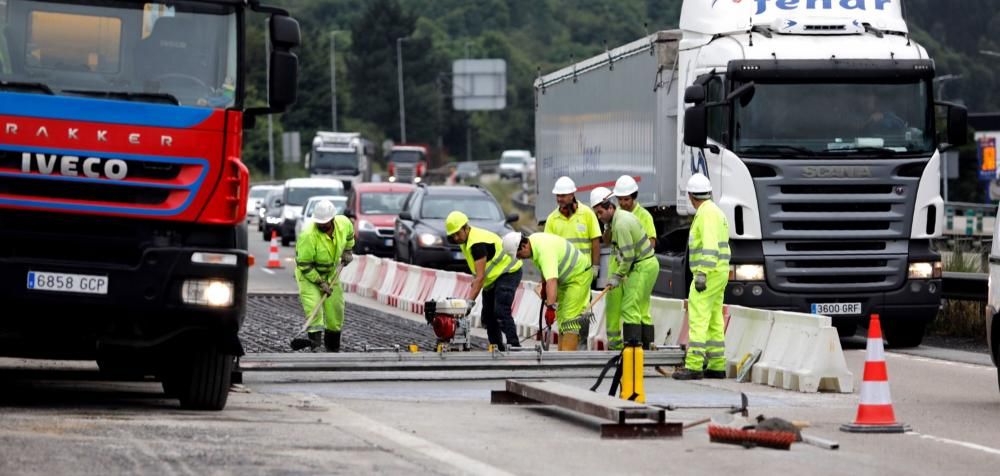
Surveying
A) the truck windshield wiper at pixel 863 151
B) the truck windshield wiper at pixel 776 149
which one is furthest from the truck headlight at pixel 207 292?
the truck windshield wiper at pixel 863 151

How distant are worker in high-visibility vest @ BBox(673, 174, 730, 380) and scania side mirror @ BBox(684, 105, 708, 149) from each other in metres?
3.01

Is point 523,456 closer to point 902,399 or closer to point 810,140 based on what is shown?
point 902,399

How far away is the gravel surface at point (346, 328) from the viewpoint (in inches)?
804

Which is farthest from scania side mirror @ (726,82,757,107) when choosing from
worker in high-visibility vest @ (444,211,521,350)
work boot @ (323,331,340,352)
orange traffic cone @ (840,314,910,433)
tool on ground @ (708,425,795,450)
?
tool on ground @ (708,425,795,450)

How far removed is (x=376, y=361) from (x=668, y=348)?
2875mm

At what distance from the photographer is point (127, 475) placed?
927 cm

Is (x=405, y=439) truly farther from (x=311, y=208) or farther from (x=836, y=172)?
(x=311, y=208)

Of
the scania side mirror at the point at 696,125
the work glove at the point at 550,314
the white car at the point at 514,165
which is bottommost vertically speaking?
the work glove at the point at 550,314

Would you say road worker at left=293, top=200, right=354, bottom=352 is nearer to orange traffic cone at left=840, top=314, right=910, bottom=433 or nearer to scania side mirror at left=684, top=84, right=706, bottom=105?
scania side mirror at left=684, top=84, right=706, bottom=105

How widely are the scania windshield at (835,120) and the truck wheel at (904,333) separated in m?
2.05

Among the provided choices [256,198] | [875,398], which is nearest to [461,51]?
[256,198]

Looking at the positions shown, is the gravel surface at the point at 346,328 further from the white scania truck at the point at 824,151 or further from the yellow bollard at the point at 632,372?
the yellow bollard at the point at 632,372

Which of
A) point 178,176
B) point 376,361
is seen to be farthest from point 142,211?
point 376,361

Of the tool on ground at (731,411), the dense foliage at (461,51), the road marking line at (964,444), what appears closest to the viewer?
the road marking line at (964,444)
